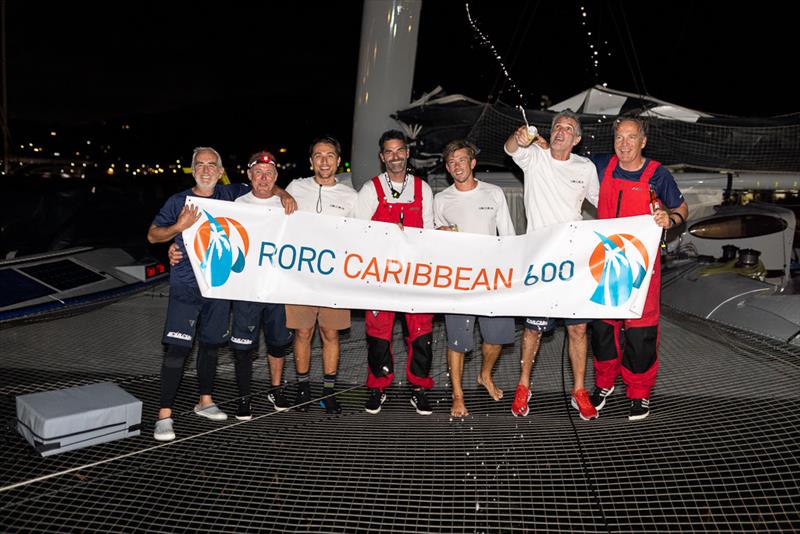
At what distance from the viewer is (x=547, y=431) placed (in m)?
3.89

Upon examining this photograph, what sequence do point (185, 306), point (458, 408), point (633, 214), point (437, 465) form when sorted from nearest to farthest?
1. point (437, 465)
2. point (185, 306)
3. point (633, 214)
4. point (458, 408)

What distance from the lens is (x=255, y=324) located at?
13.4 feet

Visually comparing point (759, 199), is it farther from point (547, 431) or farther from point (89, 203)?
point (89, 203)

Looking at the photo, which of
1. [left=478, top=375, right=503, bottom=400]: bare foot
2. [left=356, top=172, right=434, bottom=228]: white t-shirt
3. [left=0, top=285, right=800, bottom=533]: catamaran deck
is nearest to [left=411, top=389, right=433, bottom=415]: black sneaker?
[left=0, top=285, right=800, bottom=533]: catamaran deck

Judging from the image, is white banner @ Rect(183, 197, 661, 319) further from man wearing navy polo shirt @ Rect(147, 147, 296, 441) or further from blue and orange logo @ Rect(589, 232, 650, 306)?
man wearing navy polo shirt @ Rect(147, 147, 296, 441)

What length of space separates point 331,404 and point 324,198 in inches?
53.3

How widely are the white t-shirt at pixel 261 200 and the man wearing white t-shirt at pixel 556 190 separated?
4.85 feet

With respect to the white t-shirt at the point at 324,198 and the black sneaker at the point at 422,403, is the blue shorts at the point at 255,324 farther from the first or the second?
the black sneaker at the point at 422,403

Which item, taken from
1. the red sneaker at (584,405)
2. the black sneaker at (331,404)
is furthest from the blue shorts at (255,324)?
the red sneaker at (584,405)

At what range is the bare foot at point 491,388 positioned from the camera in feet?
14.9

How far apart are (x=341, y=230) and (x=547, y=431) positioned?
69.8 inches

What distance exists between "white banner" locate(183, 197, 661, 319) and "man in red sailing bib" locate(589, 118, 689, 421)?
98 millimetres

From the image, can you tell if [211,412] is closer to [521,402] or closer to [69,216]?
[521,402]

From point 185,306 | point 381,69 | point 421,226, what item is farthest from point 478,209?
point 381,69
